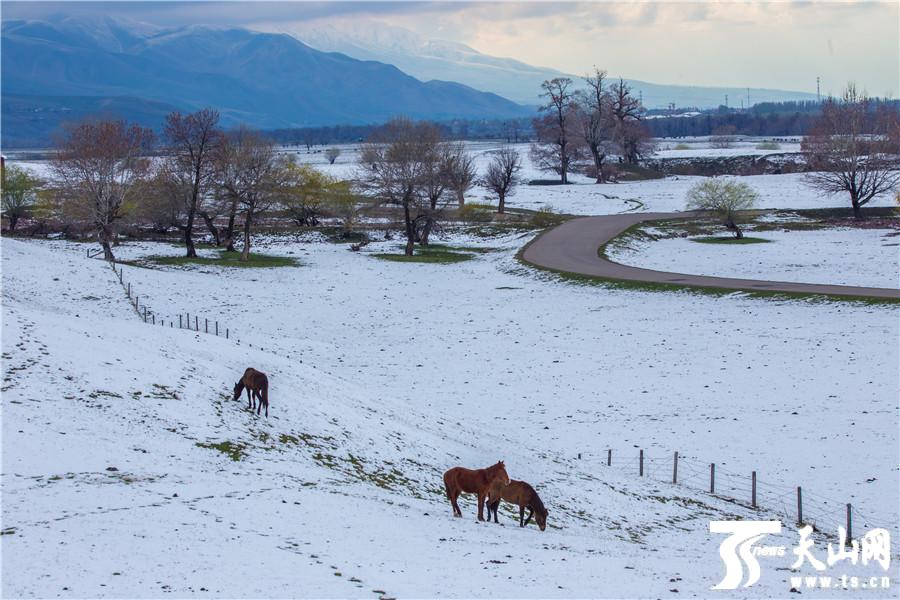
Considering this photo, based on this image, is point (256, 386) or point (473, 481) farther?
point (256, 386)

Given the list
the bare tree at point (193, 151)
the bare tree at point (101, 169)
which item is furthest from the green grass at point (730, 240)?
the bare tree at point (101, 169)

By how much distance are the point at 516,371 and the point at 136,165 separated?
40511 mm

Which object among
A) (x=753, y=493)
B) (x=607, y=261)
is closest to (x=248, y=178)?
(x=607, y=261)

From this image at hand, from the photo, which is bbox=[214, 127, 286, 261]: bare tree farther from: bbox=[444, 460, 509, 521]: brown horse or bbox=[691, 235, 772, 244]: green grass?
bbox=[444, 460, 509, 521]: brown horse

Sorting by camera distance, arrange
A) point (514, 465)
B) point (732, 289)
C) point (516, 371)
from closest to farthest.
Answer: point (514, 465) → point (516, 371) → point (732, 289)

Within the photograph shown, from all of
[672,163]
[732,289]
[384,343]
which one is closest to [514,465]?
[384,343]

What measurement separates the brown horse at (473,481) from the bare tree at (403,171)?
49540 millimetres

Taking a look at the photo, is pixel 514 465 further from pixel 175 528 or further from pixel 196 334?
pixel 196 334

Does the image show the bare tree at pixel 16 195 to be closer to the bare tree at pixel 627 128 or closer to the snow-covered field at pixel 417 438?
the snow-covered field at pixel 417 438

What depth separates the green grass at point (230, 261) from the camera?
59.8m

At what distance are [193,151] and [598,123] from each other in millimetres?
76377

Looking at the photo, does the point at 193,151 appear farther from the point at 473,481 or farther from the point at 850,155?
the point at 850,155

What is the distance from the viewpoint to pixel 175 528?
537 inches

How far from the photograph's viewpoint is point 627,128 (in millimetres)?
135625
